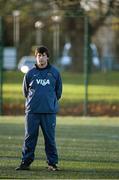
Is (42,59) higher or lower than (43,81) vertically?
higher

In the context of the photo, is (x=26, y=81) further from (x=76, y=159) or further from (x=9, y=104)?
(x=9, y=104)

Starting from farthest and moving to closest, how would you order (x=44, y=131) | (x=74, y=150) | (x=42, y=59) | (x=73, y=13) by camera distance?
1. (x=73, y=13)
2. (x=74, y=150)
3. (x=44, y=131)
4. (x=42, y=59)

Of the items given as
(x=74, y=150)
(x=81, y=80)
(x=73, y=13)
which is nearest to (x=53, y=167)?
(x=74, y=150)

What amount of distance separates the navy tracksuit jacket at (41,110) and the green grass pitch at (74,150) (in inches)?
13.5

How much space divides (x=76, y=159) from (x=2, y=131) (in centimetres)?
532

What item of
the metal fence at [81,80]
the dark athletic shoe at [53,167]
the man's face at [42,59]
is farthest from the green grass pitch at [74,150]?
the metal fence at [81,80]

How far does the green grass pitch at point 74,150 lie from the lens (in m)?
11.7

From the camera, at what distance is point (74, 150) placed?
14.8m

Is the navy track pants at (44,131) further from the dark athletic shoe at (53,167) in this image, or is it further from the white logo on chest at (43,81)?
the white logo on chest at (43,81)

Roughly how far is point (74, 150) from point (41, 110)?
9.93 feet

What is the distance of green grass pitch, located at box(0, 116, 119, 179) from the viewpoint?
11695 mm

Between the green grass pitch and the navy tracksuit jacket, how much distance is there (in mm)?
343

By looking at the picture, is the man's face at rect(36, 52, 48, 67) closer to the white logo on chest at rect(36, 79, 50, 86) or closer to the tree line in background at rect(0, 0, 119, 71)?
the white logo on chest at rect(36, 79, 50, 86)

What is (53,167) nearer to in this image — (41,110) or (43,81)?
(41,110)
